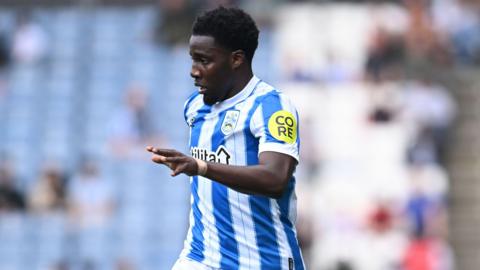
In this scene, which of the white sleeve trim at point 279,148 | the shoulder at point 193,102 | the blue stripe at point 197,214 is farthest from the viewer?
the shoulder at point 193,102

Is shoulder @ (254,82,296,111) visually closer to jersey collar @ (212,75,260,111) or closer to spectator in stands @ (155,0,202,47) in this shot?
jersey collar @ (212,75,260,111)

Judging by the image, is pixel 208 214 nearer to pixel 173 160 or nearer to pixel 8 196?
pixel 173 160

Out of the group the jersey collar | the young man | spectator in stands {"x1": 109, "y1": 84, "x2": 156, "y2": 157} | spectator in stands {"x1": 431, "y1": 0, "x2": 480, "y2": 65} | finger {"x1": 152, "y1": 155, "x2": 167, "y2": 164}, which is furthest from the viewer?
spectator in stands {"x1": 431, "y1": 0, "x2": 480, "y2": 65}

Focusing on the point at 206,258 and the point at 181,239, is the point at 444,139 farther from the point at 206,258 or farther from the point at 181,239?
the point at 206,258

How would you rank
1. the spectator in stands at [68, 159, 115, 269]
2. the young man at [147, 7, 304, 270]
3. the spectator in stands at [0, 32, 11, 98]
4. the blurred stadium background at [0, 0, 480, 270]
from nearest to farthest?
the young man at [147, 7, 304, 270] → the blurred stadium background at [0, 0, 480, 270] → the spectator in stands at [68, 159, 115, 269] → the spectator in stands at [0, 32, 11, 98]

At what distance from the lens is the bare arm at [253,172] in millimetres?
5457

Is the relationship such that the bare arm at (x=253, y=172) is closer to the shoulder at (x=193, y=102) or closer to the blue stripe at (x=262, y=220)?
the blue stripe at (x=262, y=220)

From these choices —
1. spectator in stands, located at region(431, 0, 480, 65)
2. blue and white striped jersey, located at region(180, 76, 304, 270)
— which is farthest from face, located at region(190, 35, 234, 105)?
spectator in stands, located at region(431, 0, 480, 65)

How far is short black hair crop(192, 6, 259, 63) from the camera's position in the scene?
19.9 ft

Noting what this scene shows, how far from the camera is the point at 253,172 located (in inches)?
226

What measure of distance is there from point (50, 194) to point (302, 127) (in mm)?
3507

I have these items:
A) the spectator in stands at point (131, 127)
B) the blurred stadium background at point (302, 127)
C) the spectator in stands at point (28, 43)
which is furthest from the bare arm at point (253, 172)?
the spectator in stands at point (28, 43)

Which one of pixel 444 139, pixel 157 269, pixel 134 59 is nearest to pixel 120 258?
pixel 157 269

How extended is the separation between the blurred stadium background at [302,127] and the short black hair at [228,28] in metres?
9.03
